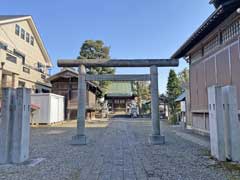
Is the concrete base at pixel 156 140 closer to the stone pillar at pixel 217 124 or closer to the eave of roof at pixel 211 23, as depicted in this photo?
the stone pillar at pixel 217 124

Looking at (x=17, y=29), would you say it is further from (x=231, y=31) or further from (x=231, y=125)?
(x=231, y=125)

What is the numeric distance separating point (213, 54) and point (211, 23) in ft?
5.41

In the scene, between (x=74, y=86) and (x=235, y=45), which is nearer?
(x=235, y=45)

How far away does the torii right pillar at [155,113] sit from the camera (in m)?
8.79

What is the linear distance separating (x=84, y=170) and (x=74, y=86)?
2083cm

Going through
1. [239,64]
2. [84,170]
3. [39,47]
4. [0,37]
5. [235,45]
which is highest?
[39,47]

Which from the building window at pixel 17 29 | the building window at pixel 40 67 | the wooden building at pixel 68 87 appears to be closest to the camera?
the building window at pixel 17 29

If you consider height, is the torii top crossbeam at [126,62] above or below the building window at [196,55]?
below

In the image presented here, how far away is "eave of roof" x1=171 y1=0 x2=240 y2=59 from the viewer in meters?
6.81

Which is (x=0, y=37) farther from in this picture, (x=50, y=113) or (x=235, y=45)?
(x=235, y=45)

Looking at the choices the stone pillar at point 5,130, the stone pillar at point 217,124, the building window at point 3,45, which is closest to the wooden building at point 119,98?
the building window at point 3,45

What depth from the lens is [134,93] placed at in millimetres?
38500

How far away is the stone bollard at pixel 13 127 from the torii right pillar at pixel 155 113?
488cm

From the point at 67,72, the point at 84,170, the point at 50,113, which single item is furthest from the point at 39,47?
the point at 84,170
